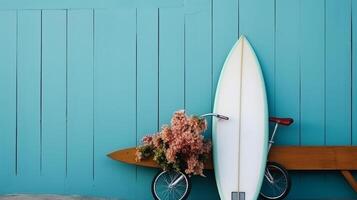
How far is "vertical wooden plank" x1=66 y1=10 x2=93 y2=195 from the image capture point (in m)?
3.13

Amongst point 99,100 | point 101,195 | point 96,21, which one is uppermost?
point 96,21

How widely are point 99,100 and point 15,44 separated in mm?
701

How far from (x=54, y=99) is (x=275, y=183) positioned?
157 centimetres

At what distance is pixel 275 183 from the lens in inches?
116

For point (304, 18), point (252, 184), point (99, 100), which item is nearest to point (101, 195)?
point (99, 100)

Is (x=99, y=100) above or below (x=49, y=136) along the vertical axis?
above

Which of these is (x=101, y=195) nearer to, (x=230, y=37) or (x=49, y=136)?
(x=49, y=136)

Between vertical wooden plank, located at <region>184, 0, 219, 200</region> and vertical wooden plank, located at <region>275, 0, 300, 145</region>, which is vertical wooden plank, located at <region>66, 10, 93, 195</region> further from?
vertical wooden plank, located at <region>275, 0, 300, 145</region>

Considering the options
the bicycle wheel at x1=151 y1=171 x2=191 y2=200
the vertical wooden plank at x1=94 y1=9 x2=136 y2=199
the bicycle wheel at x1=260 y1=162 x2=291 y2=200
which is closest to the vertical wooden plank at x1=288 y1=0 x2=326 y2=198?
the bicycle wheel at x1=260 y1=162 x2=291 y2=200

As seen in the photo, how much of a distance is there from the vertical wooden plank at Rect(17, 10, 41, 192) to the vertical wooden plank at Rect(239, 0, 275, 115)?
140 cm

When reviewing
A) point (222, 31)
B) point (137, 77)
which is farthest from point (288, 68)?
point (137, 77)

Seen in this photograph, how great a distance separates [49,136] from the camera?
10.3ft

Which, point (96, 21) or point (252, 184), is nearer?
point (252, 184)

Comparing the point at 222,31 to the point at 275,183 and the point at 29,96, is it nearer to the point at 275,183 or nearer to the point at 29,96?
the point at 275,183
